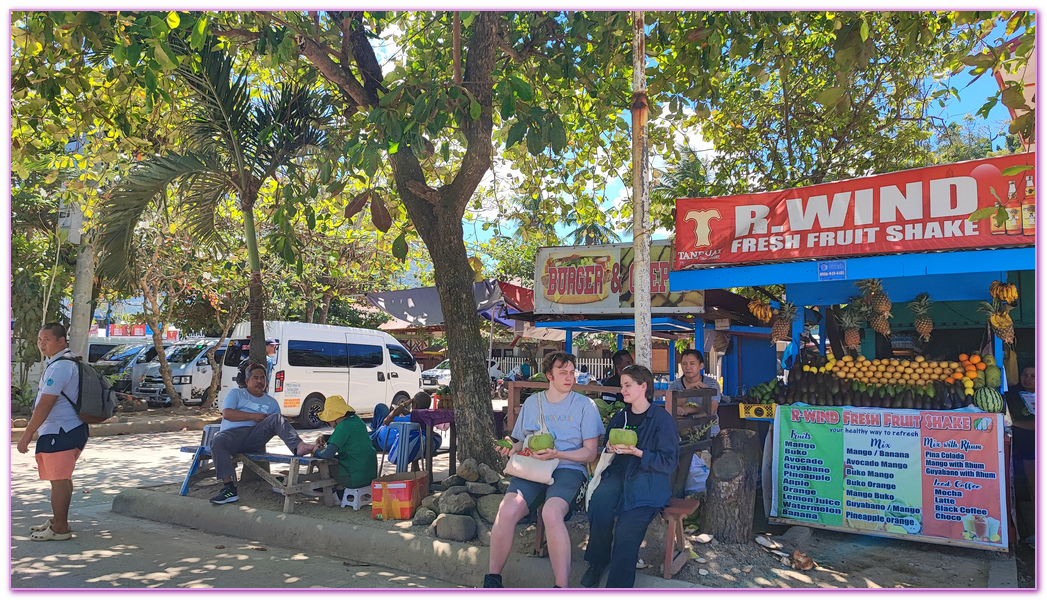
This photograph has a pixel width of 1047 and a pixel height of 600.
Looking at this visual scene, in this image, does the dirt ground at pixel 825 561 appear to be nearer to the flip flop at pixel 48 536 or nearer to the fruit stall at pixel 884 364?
the fruit stall at pixel 884 364

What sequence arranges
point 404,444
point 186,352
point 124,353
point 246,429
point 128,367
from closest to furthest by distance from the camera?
point 246,429, point 404,444, point 128,367, point 186,352, point 124,353

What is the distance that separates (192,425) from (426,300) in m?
6.74

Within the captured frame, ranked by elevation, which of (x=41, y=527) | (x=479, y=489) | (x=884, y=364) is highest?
(x=884, y=364)

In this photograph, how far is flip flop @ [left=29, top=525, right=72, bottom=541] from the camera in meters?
5.46

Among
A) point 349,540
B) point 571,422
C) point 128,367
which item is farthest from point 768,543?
point 128,367

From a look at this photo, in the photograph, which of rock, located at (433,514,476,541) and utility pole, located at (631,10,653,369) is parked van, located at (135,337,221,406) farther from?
utility pole, located at (631,10,653,369)

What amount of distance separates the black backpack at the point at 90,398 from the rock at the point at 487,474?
114 inches

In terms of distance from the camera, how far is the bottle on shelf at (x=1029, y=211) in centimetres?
506

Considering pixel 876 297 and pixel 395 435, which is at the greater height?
pixel 876 297

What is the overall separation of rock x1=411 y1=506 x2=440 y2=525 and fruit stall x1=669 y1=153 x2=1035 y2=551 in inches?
109

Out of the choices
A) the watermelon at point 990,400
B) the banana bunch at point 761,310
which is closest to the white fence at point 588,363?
the banana bunch at point 761,310

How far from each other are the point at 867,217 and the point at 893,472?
1.97 m

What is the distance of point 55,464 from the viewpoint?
5379 millimetres

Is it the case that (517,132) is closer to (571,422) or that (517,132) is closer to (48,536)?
(571,422)
